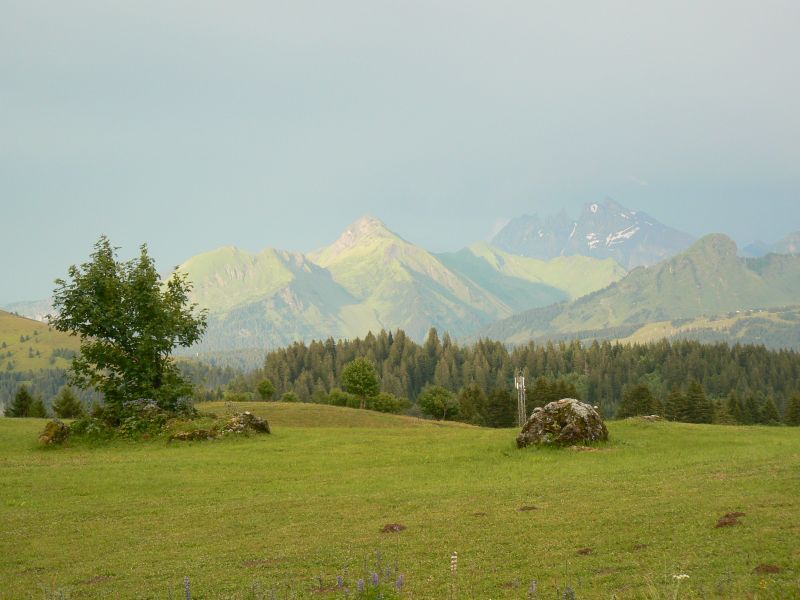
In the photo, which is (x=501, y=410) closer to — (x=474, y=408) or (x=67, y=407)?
(x=474, y=408)

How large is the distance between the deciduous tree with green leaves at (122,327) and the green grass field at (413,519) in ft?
38.1

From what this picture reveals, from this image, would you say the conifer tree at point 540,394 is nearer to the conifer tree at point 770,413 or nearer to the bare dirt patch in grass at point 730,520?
the conifer tree at point 770,413

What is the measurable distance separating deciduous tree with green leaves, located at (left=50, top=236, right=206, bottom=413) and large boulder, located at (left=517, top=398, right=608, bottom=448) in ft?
101

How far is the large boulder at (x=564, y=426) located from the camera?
144ft

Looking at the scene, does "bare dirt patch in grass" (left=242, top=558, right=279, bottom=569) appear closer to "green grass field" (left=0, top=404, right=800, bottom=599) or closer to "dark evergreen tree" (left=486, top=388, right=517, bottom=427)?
"green grass field" (left=0, top=404, right=800, bottom=599)

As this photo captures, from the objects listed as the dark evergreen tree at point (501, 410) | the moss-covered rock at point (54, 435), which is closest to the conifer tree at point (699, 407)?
the dark evergreen tree at point (501, 410)

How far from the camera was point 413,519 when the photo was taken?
25156 millimetres

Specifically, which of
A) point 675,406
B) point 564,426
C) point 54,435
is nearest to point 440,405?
point 675,406

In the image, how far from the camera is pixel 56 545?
76.4ft

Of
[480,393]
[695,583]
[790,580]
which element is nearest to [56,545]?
[695,583]

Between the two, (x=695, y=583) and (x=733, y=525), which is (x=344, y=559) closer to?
(x=695, y=583)

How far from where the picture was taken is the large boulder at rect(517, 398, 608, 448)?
43812 millimetres

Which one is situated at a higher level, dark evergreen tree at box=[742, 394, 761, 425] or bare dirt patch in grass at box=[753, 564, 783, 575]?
bare dirt patch in grass at box=[753, 564, 783, 575]


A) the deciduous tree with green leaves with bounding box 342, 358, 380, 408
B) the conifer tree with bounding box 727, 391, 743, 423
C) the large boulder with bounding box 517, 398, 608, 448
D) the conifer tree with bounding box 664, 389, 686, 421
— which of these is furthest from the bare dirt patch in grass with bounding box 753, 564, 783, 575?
the conifer tree with bounding box 727, 391, 743, 423
